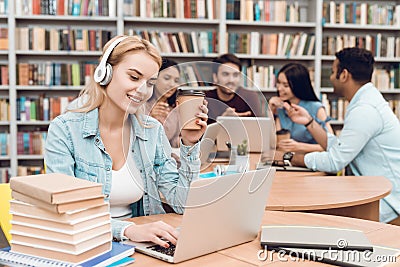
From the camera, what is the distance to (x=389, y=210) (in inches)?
107

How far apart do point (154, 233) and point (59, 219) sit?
0.30 meters

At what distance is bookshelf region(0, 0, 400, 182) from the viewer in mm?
4672

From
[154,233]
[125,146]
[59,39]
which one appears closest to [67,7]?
[59,39]

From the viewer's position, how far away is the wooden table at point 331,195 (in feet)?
6.71

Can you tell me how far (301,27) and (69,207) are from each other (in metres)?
4.52

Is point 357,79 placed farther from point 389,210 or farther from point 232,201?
point 232,201

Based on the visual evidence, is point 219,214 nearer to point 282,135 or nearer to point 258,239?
point 258,239

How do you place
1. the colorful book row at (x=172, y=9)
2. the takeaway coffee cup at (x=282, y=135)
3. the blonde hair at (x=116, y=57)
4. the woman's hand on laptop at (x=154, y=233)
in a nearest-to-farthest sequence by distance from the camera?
the woman's hand on laptop at (x=154, y=233)
the blonde hair at (x=116, y=57)
the takeaway coffee cup at (x=282, y=135)
the colorful book row at (x=172, y=9)

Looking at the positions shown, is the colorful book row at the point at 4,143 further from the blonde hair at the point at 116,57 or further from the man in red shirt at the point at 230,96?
the man in red shirt at the point at 230,96

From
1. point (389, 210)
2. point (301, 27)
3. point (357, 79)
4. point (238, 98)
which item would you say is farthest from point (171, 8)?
point (238, 98)

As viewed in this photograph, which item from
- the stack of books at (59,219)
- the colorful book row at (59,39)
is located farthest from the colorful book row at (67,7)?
the stack of books at (59,219)

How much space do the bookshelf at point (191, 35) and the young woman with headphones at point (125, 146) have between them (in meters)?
3.05

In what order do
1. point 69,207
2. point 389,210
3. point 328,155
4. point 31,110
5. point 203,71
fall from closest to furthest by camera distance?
1. point 69,207
2. point 203,71
3. point 389,210
4. point 328,155
5. point 31,110

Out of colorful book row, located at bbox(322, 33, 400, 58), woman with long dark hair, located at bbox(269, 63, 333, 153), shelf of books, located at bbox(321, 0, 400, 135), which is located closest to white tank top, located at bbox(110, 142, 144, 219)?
woman with long dark hair, located at bbox(269, 63, 333, 153)
